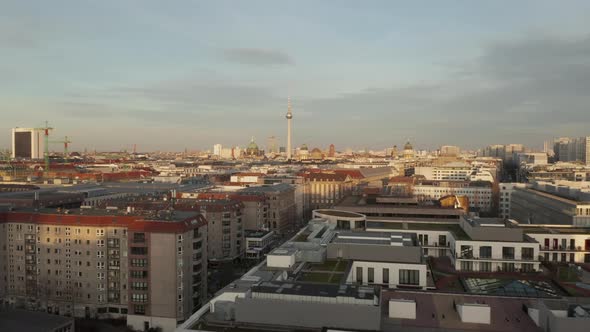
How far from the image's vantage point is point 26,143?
158875mm

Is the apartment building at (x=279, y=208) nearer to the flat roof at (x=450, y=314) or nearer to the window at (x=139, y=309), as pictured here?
the window at (x=139, y=309)

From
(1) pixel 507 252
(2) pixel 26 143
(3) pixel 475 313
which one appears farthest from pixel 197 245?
(2) pixel 26 143

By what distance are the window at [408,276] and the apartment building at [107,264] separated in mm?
11524

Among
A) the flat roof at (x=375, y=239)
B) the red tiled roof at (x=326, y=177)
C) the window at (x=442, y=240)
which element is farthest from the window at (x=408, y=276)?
the red tiled roof at (x=326, y=177)

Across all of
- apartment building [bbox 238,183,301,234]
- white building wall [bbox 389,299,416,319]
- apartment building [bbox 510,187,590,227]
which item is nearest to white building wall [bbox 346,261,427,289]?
white building wall [bbox 389,299,416,319]

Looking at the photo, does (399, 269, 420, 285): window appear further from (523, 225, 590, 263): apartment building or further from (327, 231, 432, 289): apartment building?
(523, 225, 590, 263): apartment building

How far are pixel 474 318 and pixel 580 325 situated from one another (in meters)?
3.25

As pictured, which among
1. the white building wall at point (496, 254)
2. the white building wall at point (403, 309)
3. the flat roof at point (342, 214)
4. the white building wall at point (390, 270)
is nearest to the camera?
the white building wall at point (403, 309)

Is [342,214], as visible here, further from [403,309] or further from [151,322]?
[403,309]

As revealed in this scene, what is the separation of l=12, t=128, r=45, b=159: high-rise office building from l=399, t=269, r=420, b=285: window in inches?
6188

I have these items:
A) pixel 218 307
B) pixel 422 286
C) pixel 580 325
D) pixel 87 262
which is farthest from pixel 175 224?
pixel 580 325

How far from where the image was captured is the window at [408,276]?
22.5m

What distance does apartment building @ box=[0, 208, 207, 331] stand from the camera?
88.5ft

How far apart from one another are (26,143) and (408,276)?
163m
